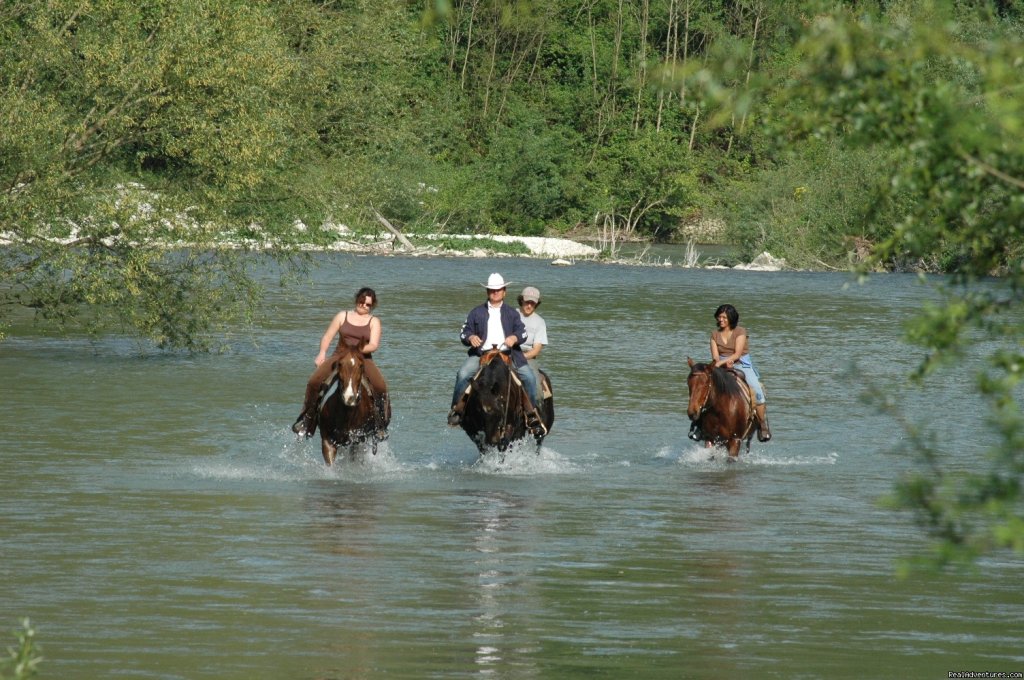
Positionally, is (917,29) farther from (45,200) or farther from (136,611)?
(45,200)

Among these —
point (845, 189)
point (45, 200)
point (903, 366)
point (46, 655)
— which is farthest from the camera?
point (845, 189)

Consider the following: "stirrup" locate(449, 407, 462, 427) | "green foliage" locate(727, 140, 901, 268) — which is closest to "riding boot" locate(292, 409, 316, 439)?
"stirrup" locate(449, 407, 462, 427)

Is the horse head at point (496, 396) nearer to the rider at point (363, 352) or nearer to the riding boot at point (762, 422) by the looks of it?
the rider at point (363, 352)

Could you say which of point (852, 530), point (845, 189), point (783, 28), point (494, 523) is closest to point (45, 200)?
point (494, 523)

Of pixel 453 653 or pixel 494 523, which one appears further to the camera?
pixel 494 523

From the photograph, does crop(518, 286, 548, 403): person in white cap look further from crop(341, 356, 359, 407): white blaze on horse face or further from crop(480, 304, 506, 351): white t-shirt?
crop(341, 356, 359, 407): white blaze on horse face

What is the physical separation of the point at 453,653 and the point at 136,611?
219 cm

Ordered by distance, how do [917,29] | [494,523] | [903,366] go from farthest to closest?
[903,366] → [494,523] → [917,29]

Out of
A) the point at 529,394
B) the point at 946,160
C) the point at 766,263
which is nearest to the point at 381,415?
the point at 529,394

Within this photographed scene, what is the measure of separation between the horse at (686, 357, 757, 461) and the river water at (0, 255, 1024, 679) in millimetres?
435

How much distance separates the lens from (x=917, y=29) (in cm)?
586

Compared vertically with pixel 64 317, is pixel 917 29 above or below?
above

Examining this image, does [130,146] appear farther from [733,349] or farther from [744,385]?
[744,385]

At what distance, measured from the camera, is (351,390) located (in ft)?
53.4
